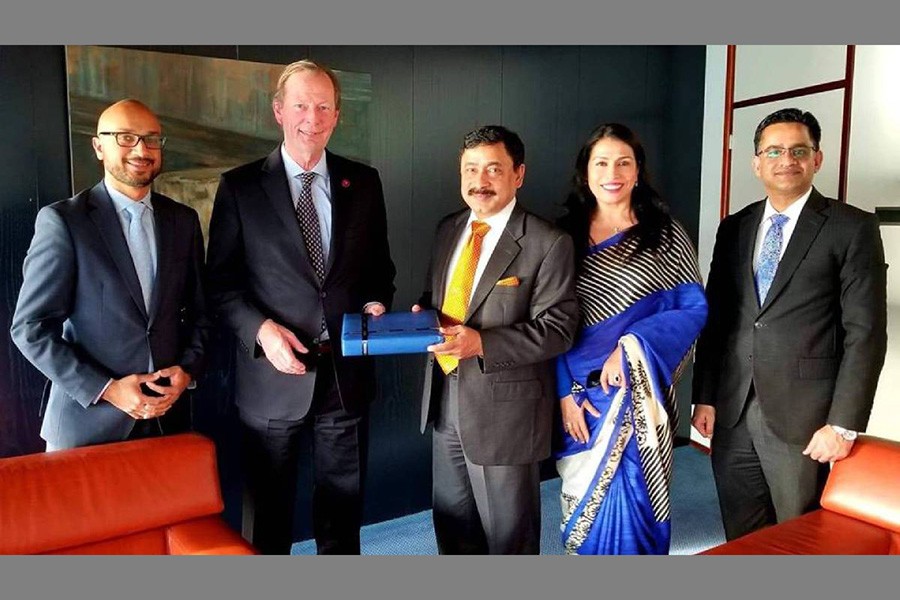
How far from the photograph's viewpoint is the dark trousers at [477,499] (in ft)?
5.85

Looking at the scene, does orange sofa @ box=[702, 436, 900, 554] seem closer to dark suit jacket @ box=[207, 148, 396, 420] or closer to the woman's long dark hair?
the woman's long dark hair

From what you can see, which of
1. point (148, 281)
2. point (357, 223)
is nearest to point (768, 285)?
point (357, 223)

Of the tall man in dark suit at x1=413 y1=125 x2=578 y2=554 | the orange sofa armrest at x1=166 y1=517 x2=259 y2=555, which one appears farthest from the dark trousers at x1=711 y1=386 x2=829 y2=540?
the orange sofa armrest at x1=166 y1=517 x2=259 y2=555

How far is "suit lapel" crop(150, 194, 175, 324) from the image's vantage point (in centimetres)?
171

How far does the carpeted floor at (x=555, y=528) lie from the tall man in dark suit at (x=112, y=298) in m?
1.13

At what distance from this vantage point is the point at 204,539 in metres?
1.55

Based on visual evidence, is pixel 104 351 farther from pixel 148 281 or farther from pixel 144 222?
pixel 144 222

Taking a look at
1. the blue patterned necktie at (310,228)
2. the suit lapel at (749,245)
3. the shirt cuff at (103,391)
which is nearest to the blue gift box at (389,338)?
the blue patterned necktie at (310,228)

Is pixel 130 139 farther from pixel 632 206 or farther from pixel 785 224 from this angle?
pixel 785 224

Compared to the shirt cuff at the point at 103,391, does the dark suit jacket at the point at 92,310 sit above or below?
above

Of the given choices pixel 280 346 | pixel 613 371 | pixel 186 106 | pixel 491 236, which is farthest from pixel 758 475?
pixel 186 106

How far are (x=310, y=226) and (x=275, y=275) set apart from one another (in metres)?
0.17

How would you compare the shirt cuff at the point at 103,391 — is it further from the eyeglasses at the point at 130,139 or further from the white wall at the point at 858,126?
the white wall at the point at 858,126

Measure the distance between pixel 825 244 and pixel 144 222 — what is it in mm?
1843
